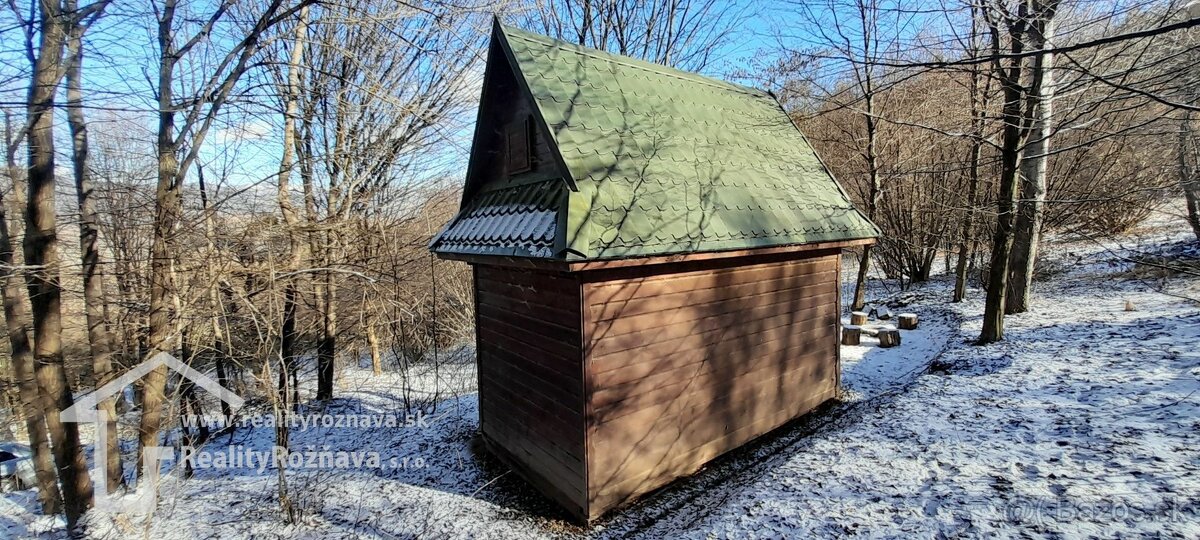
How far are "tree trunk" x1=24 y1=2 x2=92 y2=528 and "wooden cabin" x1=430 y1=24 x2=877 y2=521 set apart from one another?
4182mm

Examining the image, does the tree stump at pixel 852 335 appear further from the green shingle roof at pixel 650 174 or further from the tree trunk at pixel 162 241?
the tree trunk at pixel 162 241

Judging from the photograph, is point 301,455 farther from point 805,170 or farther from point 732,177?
point 805,170

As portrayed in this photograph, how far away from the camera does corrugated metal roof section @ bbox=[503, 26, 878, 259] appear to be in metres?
4.29

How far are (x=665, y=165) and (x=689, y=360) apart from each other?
6.82 ft

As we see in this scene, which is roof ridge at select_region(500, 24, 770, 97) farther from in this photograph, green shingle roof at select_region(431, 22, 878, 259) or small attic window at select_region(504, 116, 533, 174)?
small attic window at select_region(504, 116, 533, 174)

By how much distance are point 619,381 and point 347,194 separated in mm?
8207

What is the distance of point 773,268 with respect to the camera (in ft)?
18.9

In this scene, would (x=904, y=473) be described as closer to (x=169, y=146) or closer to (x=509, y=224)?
(x=509, y=224)

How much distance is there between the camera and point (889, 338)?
388 inches

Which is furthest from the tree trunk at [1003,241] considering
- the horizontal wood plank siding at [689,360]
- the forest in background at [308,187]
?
the horizontal wood plank siding at [689,360]

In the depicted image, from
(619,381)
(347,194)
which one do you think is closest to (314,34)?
(347,194)

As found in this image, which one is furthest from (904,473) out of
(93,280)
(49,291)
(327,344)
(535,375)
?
(93,280)

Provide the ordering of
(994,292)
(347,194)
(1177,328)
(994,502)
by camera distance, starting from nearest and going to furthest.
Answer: (994,502), (1177,328), (994,292), (347,194)

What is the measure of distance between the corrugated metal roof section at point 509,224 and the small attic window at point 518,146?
25cm
